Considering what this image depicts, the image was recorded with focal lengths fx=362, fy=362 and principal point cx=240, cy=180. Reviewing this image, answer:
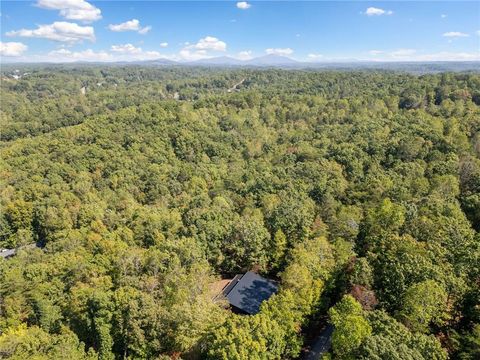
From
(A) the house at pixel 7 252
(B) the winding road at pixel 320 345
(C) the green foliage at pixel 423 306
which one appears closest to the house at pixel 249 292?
(B) the winding road at pixel 320 345

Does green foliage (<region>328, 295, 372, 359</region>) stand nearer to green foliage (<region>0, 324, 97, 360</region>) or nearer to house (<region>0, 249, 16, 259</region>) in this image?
green foliage (<region>0, 324, 97, 360</region>)

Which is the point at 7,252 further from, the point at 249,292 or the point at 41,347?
the point at 249,292

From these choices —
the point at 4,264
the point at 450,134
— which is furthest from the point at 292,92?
the point at 4,264

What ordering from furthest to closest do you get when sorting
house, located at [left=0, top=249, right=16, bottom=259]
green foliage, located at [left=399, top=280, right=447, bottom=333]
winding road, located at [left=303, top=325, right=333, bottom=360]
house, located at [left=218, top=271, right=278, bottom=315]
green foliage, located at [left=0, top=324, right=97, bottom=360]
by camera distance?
1. house, located at [left=0, top=249, right=16, bottom=259]
2. house, located at [left=218, top=271, right=278, bottom=315]
3. winding road, located at [left=303, top=325, right=333, bottom=360]
4. green foliage, located at [left=399, top=280, right=447, bottom=333]
5. green foliage, located at [left=0, top=324, right=97, bottom=360]

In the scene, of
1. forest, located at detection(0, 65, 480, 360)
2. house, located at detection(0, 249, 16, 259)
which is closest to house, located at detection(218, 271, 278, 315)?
forest, located at detection(0, 65, 480, 360)

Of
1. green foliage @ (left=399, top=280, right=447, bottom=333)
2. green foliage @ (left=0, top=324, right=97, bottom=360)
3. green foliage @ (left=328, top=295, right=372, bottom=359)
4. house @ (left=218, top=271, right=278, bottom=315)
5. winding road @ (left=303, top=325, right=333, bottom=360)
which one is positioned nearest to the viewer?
green foliage @ (left=328, top=295, right=372, bottom=359)

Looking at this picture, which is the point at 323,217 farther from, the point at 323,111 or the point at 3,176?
the point at 323,111
